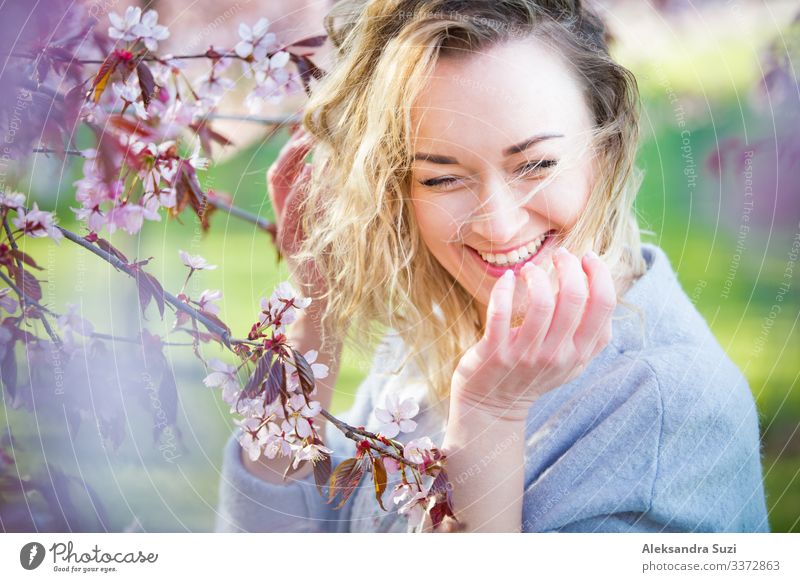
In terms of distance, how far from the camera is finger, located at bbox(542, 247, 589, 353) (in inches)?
25.0

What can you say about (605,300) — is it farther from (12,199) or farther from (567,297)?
(12,199)

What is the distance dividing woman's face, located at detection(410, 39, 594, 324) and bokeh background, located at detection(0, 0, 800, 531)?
0.10 m

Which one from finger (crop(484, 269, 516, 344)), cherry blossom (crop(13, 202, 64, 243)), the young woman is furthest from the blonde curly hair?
cherry blossom (crop(13, 202, 64, 243))

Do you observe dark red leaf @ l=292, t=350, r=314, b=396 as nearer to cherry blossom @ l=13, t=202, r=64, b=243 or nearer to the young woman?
the young woman

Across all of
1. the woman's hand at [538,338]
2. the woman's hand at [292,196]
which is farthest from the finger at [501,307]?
the woman's hand at [292,196]

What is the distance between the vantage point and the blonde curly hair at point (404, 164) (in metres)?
0.67

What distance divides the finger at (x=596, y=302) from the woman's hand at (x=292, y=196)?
0.84ft

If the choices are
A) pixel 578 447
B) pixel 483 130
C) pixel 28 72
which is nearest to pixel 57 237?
pixel 28 72

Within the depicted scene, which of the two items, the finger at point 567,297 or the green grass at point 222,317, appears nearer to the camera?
the finger at point 567,297

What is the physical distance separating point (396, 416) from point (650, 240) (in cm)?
31

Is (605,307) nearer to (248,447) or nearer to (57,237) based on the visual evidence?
(248,447)

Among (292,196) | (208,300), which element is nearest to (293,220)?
(292,196)

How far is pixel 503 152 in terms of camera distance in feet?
2.19

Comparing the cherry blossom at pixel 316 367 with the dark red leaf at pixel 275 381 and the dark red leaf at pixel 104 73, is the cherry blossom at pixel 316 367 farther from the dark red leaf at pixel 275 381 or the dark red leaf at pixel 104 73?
the dark red leaf at pixel 104 73
